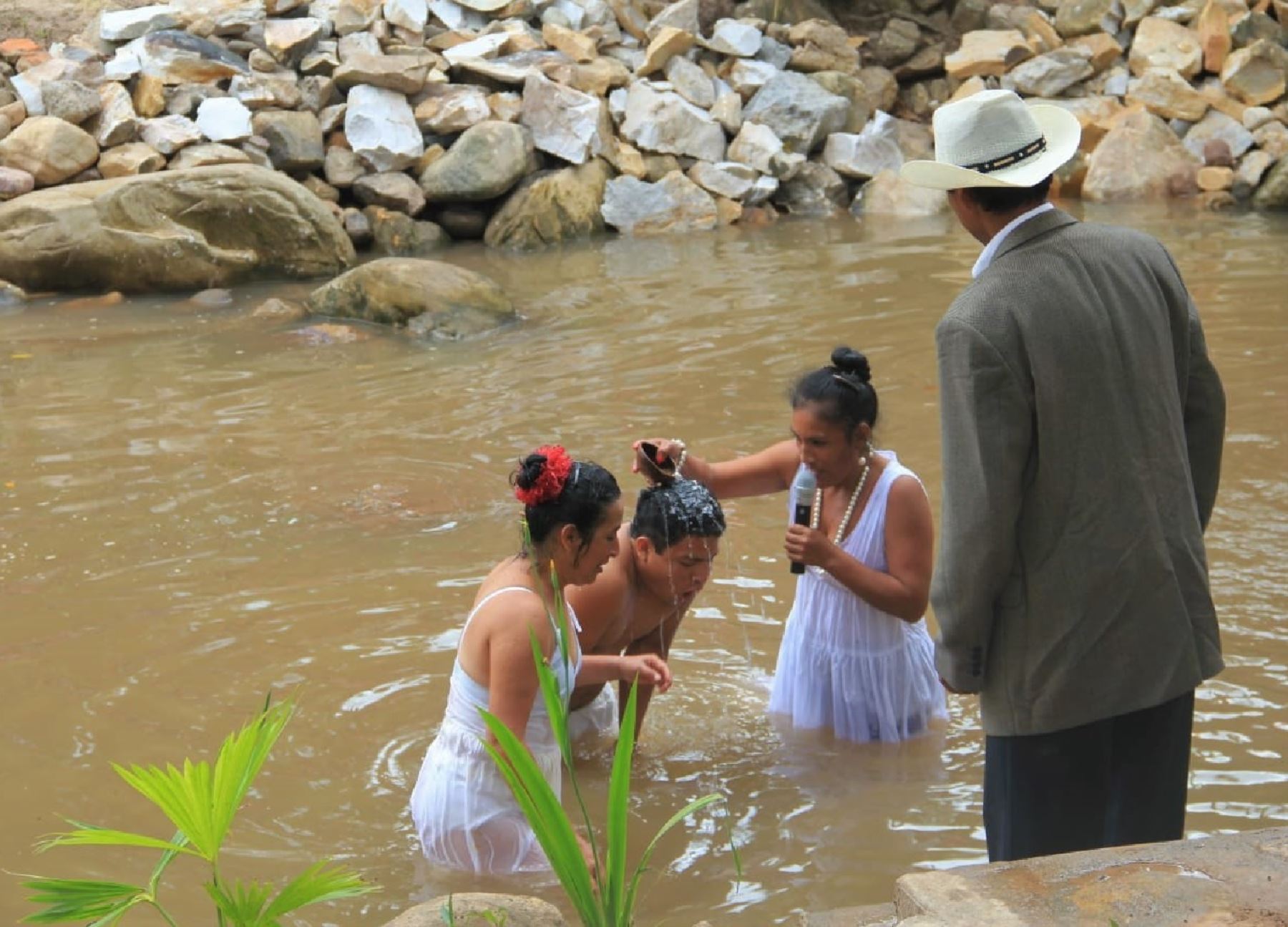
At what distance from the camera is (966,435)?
9.62ft

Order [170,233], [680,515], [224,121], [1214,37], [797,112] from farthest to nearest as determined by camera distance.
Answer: [1214,37], [797,112], [224,121], [170,233], [680,515]

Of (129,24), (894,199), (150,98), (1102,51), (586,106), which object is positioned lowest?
(894,199)

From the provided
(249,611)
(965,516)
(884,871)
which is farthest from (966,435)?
(249,611)

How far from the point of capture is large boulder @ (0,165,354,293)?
12117 mm

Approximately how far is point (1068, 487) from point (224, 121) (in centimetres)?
1233

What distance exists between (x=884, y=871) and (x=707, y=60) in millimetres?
13687

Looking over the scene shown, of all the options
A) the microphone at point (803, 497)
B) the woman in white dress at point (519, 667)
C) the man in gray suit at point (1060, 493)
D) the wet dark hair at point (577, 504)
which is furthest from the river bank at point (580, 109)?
the man in gray suit at point (1060, 493)

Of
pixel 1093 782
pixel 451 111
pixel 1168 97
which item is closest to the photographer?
pixel 1093 782

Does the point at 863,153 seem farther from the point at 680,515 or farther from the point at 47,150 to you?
the point at 680,515

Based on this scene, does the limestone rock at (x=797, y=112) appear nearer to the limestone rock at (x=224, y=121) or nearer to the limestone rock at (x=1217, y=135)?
the limestone rock at (x=1217, y=135)

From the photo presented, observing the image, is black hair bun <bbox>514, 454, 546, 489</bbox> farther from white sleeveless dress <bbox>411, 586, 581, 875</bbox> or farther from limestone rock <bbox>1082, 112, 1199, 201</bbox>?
limestone rock <bbox>1082, 112, 1199, 201</bbox>

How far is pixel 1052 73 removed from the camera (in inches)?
658

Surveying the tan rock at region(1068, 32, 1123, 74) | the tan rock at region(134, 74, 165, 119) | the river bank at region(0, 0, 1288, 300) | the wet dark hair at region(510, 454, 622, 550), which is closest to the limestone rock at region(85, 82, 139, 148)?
the river bank at region(0, 0, 1288, 300)

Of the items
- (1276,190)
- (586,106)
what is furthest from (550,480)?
(1276,190)
